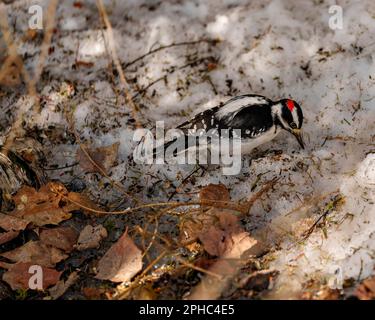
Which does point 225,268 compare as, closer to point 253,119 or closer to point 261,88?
point 253,119

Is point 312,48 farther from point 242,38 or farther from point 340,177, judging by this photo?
point 340,177

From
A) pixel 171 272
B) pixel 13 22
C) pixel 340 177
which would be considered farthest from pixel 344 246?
pixel 13 22

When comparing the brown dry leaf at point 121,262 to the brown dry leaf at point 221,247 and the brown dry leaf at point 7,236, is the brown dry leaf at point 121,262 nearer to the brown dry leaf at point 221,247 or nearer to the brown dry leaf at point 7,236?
the brown dry leaf at point 221,247

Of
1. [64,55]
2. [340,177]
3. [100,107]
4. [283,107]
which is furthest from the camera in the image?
[64,55]

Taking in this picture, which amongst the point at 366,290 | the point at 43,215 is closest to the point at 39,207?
the point at 43,215

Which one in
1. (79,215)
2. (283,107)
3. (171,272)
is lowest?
(171,272)

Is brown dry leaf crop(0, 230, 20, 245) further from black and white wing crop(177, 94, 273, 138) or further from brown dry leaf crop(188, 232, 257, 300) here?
black and white wing crop(177, 94, 273, 138)

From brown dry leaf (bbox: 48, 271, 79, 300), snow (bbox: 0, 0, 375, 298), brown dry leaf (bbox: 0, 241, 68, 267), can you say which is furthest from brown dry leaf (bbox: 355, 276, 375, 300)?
brown dry leaf (bbox: 0, 241, 68, 267)

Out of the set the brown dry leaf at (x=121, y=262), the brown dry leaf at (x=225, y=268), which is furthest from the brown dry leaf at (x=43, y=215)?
the brown dry leaf at (x=225, y=268)
